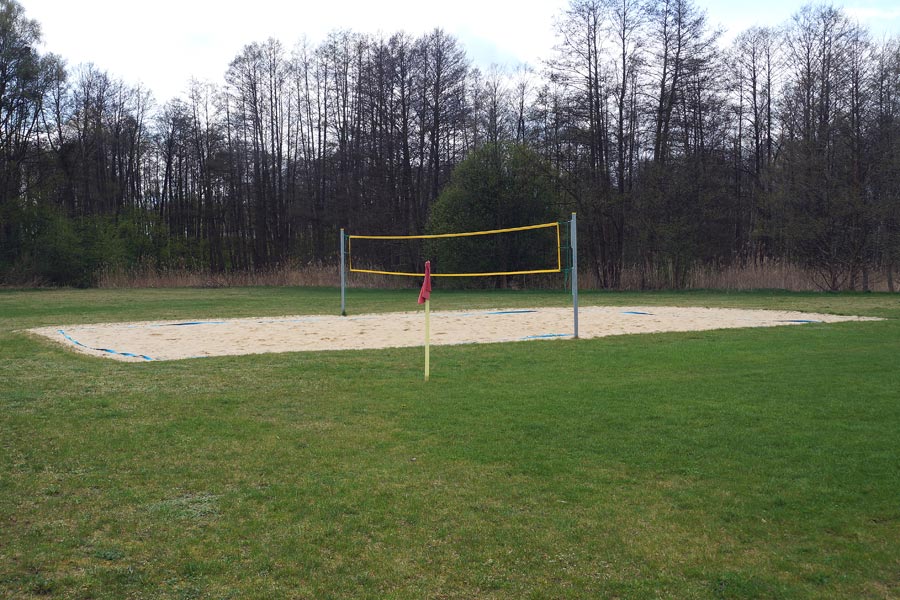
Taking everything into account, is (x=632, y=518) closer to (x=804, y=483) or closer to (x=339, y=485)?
(x=804, y=483)

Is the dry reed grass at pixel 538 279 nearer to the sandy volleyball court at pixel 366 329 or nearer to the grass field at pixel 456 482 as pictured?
the sandy volleyball court at pixel 366 329

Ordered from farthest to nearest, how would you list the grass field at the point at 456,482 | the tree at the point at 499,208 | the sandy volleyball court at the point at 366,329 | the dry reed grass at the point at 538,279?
the tree at the point at 499,208 → the dry reed grass at the point at 538,279 → the sandy volleyball court at the point at 366,329 → the grass field at the point at 456,482

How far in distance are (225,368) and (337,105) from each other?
107 ft

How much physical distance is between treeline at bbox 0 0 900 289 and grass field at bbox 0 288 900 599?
17436 mm

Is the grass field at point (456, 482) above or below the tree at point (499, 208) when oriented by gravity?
below

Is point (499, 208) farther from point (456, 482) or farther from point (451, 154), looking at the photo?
point (456, 482)

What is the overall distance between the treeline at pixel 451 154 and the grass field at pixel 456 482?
57.2 ft

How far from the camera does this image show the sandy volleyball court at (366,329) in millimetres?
9594

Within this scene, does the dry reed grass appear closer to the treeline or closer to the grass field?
the treeline

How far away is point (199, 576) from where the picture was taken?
2.73m

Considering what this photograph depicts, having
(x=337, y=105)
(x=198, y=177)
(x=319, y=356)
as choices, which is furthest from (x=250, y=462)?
(x=198, y=177)

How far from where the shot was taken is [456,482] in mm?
3801

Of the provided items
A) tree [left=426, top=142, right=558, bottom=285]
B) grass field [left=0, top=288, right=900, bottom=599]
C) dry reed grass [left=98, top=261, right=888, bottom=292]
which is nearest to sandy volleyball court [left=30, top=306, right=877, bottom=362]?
grass field [left=0, top=288, right=900, bottom=599]

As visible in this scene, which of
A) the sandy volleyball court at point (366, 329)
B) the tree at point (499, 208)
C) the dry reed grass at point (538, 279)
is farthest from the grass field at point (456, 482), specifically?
the tree at point (499, 208)
